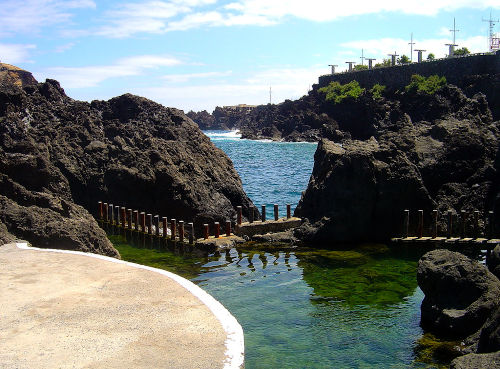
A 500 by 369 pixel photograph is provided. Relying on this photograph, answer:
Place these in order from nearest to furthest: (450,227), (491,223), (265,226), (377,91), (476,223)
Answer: (491,223), (476,223), (450,227), (265,226), (377,91)

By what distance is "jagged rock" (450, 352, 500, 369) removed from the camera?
852 cm

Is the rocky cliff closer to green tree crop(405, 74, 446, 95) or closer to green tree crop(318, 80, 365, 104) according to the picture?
green tree crop(405, 74, 446, 95)

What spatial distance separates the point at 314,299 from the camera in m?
17.3

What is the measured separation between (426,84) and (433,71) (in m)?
4.47

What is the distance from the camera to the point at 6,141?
20.9m

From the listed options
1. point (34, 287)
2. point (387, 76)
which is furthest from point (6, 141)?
point (387, 76)

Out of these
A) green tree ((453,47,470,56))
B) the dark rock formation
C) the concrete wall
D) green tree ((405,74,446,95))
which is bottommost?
the dark rock formation

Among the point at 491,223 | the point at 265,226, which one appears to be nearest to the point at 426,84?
the point at 491,223

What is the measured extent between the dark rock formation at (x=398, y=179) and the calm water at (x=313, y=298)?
1674 mm

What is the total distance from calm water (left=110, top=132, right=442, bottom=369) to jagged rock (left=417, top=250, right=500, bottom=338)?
72cm

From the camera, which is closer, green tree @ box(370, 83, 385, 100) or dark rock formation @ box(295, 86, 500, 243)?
dark rock formation @ box(295, 86, 500, 243)

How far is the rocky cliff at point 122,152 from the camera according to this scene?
26500mm

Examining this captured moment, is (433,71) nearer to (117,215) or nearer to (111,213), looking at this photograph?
(117,215)

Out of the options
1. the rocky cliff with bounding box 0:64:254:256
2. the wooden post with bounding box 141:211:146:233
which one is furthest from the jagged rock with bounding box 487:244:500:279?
the wooden post with bounding box 141:211:146:233
